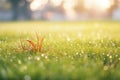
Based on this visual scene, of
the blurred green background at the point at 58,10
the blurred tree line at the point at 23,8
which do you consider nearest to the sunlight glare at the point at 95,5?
the blurred green background at the point at 58,10

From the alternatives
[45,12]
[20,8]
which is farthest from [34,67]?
[45,12]

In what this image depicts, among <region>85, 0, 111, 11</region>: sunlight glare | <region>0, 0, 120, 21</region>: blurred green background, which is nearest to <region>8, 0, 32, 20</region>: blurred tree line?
<region>0, 0, 120, 21</region>: blurred green background

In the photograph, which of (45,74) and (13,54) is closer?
(45,74)

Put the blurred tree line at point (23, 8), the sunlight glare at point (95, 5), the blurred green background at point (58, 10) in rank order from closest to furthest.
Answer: the blurred tree line at point (23, 8)
the blurred green background at point (58, 10)
the sunlight glare at point (95, 5)

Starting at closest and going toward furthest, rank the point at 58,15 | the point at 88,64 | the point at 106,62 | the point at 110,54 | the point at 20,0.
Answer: the point at 88,64
the point at 106,62
the point at 110,54
the point at 20,0
the point at 58,15

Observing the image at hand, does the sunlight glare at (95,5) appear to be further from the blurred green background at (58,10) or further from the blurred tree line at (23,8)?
the blurred tree line at (23,8)

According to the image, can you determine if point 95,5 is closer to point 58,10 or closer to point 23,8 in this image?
point 58,10

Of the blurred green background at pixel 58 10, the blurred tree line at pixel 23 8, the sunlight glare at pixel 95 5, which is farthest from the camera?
→ the sunlight glare at pixel 95 5

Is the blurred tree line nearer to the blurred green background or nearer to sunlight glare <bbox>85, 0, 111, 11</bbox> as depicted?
the blurred green background

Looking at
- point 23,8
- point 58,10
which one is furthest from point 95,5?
point 23,8

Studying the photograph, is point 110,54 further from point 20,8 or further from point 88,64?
point 20,8

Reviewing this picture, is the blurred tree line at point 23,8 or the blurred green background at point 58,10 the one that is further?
the blurred green background at point 58,10
